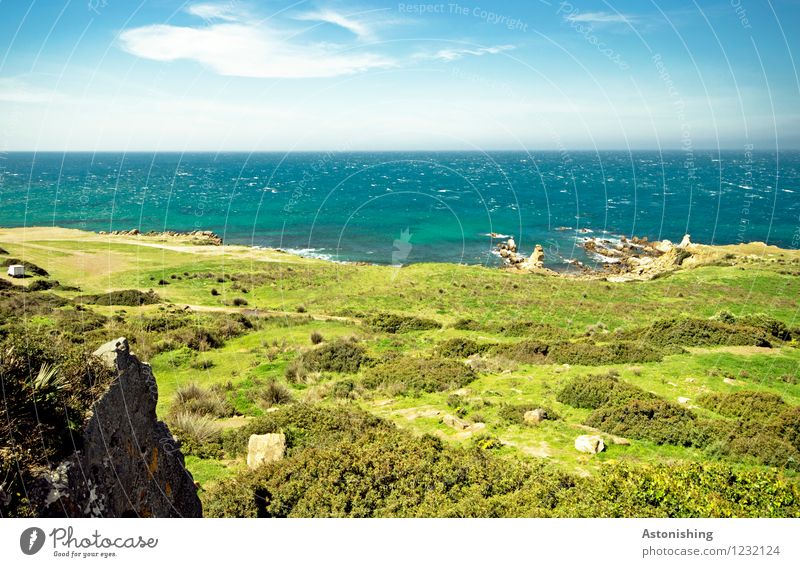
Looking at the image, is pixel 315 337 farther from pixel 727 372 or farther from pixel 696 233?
pixel 696 233

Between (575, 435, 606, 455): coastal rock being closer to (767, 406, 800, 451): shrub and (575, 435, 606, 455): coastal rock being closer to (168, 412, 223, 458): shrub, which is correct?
(767, 406, 800, 451): shrub

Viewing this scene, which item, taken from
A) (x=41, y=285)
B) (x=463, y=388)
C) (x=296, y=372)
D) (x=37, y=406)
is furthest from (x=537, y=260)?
(x=37, y=406)

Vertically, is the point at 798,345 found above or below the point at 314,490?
above

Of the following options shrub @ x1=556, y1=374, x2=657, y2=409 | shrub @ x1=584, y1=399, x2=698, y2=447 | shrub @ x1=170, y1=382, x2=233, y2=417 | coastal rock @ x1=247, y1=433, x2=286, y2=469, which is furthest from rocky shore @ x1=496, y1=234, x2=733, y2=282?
coastal rock @ x1=247, y1=433, x2=286, y2=469

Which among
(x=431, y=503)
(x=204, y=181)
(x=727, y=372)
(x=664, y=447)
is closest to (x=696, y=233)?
(x=727, y=372)

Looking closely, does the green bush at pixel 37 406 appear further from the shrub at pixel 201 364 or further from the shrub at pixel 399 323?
the shrub at pixel 399 323
